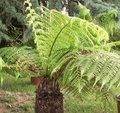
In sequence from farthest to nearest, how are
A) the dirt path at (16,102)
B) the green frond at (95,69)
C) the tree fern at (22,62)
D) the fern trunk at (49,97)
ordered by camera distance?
the dirt path at (16,102) → the tree fern at (22,62) → the fern trunk at (49,97) → the green frond at (95,69)

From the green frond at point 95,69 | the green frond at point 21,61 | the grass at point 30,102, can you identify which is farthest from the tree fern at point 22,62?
the grass at point 30,102

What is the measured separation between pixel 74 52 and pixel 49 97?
541mm

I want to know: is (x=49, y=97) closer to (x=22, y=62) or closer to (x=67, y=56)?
(x=67, y=56)

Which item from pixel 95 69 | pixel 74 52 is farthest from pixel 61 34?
pixel 95 69

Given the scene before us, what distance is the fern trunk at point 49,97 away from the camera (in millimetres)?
3896

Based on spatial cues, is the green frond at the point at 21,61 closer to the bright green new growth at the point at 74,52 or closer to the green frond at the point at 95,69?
the bright green new growth at the point at 74,52

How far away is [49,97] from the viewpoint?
3900mm

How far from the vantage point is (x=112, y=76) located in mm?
3375

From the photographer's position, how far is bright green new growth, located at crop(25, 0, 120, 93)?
11.3ft

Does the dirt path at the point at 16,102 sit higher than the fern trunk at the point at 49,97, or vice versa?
the fern trunk at the point at 49,97

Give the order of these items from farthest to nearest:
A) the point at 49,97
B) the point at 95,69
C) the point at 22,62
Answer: the point at 22,62
the point at 49,97
the point at 95,69

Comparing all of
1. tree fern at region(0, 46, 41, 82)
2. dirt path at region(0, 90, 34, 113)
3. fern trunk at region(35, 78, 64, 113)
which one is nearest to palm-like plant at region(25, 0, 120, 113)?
fern trunk at region(35, 78, 64, 113)

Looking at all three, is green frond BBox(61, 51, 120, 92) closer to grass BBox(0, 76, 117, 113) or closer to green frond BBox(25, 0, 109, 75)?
green frond BBox(25, 0, 109, 75)

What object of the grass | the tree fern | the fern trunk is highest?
the tree fern
